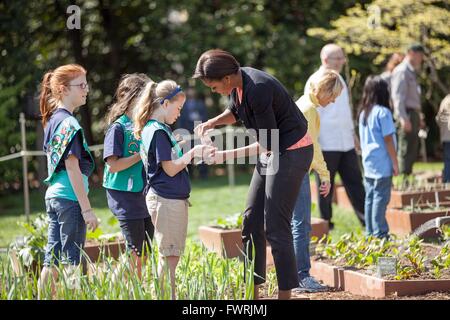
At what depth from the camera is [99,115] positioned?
15.7 meters

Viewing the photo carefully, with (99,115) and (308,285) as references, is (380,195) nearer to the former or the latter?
(308,285)

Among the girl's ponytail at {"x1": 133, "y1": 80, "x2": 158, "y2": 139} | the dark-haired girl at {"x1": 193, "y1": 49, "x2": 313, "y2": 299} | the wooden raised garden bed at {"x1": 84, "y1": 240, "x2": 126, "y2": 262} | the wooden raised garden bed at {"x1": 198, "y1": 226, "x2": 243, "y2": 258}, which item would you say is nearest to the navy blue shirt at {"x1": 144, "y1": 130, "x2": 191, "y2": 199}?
the girl's ponytail at {"x1": 133, "y1": 80, "x2": 158, "y2": 139}

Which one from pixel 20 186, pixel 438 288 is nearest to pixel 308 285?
pixel 438 288

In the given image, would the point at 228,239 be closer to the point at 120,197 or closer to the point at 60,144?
the point at 120,197

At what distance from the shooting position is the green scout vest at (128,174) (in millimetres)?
4816

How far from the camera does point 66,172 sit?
4.46m

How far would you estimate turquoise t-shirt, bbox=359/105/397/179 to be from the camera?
6.57 m

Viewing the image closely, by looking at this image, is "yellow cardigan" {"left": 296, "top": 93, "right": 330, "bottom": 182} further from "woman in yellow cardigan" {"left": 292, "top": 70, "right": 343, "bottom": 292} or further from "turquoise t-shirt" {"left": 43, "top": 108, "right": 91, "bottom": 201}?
"turquoise t-shirt" {"left": 43, "top": 108, "right": 91, "bottom": 201}

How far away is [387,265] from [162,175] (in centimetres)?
166

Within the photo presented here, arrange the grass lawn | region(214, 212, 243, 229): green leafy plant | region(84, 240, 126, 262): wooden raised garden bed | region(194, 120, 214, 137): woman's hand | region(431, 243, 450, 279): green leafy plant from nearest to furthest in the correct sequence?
region(194, 120, 214, 137): woman's hand → region(431, 243, 450, 279): green leafy plant → region(84, 240, 126, 262): wooden raised garden bed → region(214, 212, 243, 229): green leafy plant → the grass lawn

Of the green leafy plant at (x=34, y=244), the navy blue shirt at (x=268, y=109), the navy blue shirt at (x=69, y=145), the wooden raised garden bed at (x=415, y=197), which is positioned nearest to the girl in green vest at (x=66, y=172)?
the navy blue shirt at (x=69, y=145)

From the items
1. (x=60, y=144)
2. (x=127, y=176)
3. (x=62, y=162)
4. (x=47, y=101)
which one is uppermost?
(x=47, y=101)

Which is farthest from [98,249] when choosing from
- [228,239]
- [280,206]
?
[280,206]

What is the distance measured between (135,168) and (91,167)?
1.11 ft
